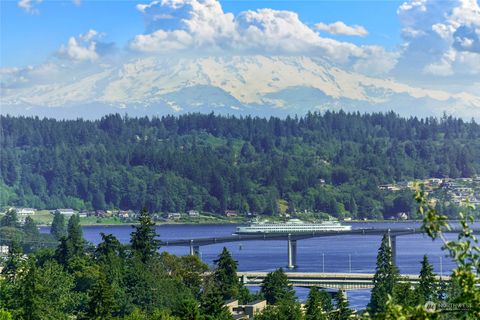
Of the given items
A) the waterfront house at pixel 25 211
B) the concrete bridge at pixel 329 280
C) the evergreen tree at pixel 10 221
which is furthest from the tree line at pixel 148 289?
the waterfront house at pixel 25 211

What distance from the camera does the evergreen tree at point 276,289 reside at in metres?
51.3

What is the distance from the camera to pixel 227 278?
176 feet

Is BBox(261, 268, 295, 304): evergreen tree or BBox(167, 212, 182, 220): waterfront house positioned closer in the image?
BBox(261, 268, 295, 304): evergreen tree

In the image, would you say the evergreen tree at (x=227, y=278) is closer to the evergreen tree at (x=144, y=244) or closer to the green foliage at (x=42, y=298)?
the evergreen tree at (x=144, y=244)

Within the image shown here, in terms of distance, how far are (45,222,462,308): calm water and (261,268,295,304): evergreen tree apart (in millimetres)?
7387

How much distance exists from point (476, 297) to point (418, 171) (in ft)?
608

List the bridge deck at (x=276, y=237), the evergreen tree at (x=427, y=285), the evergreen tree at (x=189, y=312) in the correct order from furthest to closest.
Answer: the bridge deck at (x=276, y=237)
the evergreen tree at (x=427, y=285)
the evergreen tree at (x=189, y=312)

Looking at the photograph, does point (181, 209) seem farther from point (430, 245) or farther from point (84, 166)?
point (430, 245)

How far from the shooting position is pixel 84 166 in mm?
193750

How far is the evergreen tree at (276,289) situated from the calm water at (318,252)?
7.39m

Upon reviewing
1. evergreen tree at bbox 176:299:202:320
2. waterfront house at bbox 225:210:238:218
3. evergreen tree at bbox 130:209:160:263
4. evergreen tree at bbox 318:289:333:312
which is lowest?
evergreen tree at bbox 318:289:333:312

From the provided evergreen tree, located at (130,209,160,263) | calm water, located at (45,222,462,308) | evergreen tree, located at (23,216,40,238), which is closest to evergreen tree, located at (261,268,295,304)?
evergreen tree, located at (130,209,160,263)

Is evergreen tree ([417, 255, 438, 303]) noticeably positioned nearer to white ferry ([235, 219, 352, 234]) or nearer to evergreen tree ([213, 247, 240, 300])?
evergreen tree ([213, 247, 240, 300])

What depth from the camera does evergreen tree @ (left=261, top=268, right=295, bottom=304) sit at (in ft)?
168
